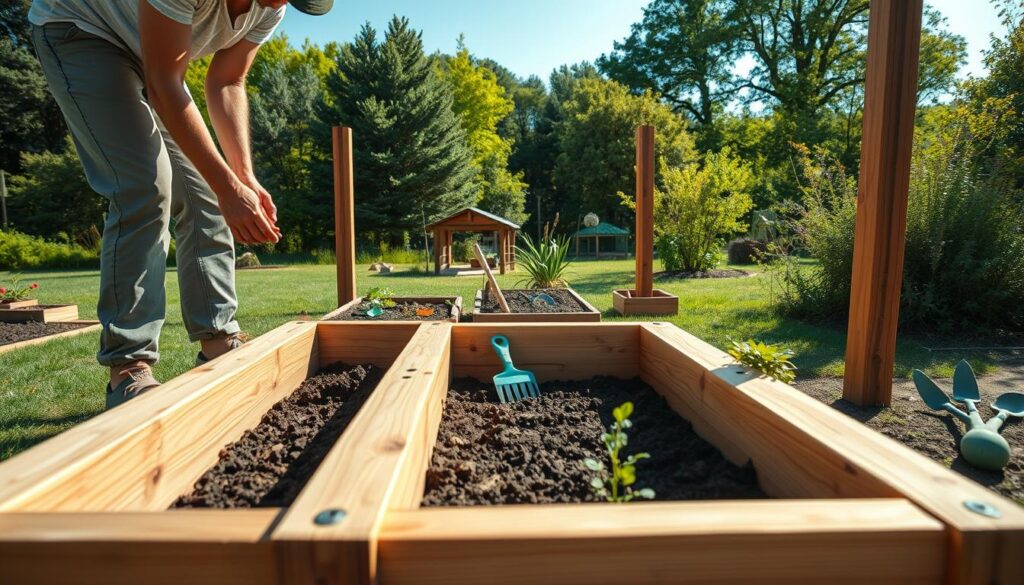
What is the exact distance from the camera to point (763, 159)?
24.2m

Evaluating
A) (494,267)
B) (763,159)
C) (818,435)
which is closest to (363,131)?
(494,267)

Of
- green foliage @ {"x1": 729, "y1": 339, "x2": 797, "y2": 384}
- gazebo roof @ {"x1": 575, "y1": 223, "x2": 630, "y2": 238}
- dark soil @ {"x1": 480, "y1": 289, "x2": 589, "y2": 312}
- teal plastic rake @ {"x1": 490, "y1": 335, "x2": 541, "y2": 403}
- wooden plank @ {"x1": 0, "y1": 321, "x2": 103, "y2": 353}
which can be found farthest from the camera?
gazebo roof @ {"x1": 575, "y1": 223, "x2": 630, "y2": 238}

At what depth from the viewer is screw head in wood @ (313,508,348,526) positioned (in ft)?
1.67

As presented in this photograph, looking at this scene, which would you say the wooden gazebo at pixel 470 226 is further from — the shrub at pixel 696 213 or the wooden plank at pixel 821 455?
the wooden plank at pixel 821 455

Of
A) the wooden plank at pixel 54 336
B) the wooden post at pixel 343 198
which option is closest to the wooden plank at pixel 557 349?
the wooden post at pixel 343 198

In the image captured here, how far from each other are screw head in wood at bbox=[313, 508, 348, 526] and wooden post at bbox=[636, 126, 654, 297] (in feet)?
13.8

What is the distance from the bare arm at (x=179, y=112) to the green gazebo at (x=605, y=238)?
24.0 metres

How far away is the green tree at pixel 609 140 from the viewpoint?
25.3 m

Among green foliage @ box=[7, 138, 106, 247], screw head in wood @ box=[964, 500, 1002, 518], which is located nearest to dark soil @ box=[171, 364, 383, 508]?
screw head in wood @ box=[964, 500, 1002, 518]

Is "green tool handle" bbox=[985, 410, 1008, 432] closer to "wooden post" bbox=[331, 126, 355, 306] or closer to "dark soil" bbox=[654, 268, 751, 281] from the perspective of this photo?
"wooden post" bbox=[331, 126, 355, 306]

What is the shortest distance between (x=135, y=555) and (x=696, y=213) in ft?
30.6

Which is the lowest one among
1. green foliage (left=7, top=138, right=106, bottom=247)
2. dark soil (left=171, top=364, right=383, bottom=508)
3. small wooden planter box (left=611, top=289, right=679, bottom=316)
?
small wooden planter box (left=611, top=289, right=679, bottom=316)

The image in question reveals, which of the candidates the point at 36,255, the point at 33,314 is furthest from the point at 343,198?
the point at 36,255

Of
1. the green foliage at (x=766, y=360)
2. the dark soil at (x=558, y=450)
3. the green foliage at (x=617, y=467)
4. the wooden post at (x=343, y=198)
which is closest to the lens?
the green foliage at (x=617, y=467)
